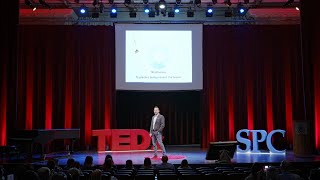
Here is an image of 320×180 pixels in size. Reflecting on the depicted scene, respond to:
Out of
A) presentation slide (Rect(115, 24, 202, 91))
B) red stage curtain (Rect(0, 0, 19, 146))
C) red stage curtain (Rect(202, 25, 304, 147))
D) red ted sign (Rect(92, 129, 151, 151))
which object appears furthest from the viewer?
red stage curtain (Rect(202, 25, 304, 147))

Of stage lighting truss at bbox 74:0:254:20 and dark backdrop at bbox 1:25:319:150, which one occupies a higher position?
stage lighting truss at bbox 74:0:254:20

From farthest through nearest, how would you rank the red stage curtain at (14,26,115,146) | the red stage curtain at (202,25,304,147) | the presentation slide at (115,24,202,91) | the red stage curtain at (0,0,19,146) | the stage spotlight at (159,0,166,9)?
the red stage curtain at (202,25,304,147), the red stage curtain at (14,26,115,146), the presentation slide at (115,24,202,91), the stage spotlight at (159,0,166,9), the red stage curtain at (0,0,19,146)

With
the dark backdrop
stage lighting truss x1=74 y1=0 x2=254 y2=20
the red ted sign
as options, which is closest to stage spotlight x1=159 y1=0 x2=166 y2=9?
stage lighting truss x1=74 y1=0 x2=254 y2=20

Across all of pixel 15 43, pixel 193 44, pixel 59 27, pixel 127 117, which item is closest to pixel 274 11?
pixel 193 44

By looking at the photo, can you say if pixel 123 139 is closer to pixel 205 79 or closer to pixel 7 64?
pixel 205 79

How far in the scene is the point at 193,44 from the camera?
15.0 m

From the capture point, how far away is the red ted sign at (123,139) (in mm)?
14367

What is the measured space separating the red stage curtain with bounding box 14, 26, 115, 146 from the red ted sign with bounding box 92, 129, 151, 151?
909mm

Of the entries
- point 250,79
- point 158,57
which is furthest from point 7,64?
point 250,79

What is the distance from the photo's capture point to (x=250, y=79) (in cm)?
1545

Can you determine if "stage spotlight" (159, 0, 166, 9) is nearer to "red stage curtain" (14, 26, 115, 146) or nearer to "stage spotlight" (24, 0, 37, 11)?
"red stage curtain" (14, 26, 115, 146)

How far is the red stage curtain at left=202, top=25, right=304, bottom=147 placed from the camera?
15352 mm

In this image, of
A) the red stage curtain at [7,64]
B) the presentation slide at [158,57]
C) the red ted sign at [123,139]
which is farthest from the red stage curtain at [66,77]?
the red stage curtain at [7,64]

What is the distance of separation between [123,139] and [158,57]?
2.88 m
